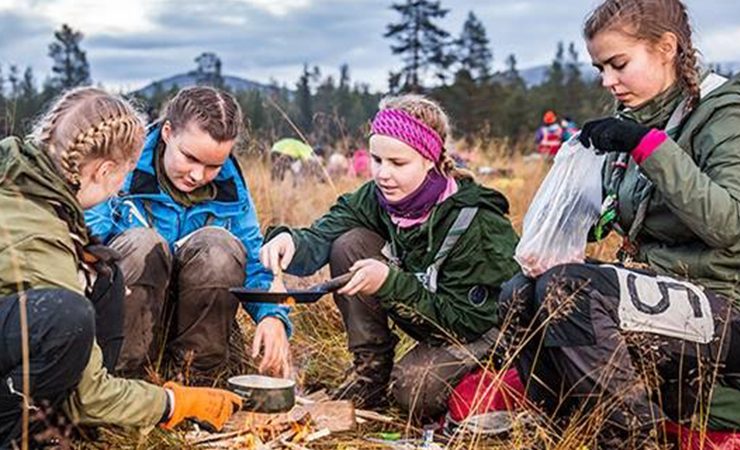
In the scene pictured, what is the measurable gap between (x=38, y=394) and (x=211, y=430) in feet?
2.14

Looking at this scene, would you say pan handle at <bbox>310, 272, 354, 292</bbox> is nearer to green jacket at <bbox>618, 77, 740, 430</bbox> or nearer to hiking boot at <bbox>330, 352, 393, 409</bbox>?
hiking boot at <bbox>330, 352, 393, 409</bbox>

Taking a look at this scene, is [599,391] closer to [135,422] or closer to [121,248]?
[135,422]

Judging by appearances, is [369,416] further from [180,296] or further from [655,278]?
[655,278]

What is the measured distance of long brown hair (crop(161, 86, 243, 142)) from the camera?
337cm

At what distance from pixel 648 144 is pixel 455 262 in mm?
948

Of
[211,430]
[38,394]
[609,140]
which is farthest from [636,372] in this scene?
[38,394]

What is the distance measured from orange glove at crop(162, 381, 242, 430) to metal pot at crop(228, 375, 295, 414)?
3.1 inches

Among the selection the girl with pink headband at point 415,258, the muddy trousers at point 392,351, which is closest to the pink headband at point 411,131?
the girl with pink headband at point 415,258

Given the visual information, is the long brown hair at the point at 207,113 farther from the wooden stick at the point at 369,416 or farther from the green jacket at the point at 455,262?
the wooden stick at the point at 369,416

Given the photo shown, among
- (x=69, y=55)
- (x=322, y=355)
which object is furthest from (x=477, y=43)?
(x=322, y=355)

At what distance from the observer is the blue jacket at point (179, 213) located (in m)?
3.48

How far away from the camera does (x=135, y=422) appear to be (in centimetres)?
261

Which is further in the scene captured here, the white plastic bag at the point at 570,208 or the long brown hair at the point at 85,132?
the white plastic bag at the point at 570,208

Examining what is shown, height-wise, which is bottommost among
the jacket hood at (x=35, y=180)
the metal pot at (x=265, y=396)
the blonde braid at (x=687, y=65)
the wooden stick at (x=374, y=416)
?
the wooden stick at (x=374, y=416)
